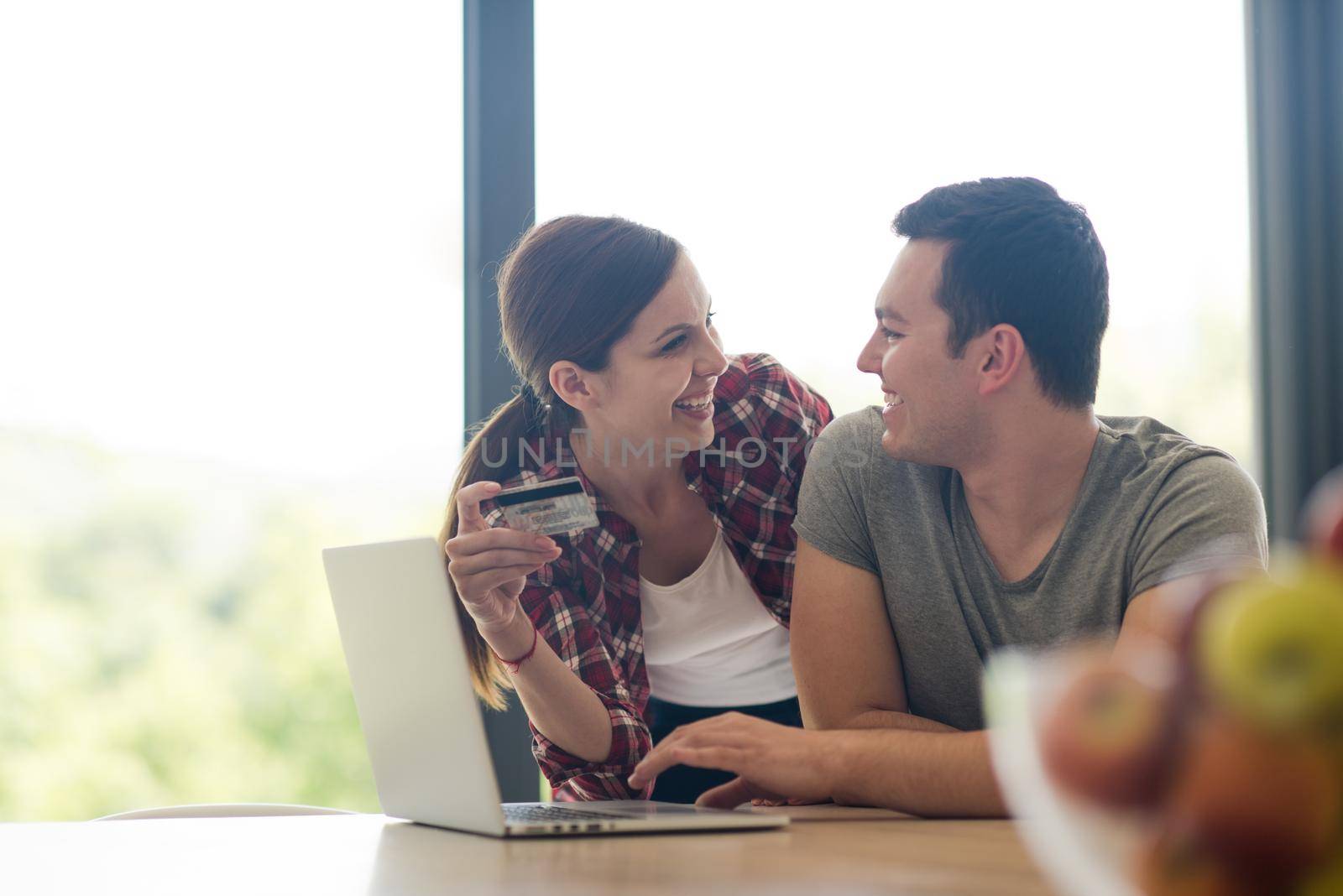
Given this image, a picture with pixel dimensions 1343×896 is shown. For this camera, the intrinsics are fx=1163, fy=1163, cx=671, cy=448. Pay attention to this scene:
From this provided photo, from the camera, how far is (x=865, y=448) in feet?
5.33

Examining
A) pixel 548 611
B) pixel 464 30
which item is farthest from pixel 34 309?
pixel 548 611

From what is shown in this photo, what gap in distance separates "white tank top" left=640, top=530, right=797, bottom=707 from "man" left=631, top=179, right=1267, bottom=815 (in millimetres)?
281

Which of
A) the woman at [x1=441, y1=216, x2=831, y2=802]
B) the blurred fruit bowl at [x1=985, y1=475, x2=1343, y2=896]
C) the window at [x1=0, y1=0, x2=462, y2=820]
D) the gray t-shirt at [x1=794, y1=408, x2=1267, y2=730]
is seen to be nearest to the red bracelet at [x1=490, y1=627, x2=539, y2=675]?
the woman at [x1=441, y1=216, x2=831, y2=802]

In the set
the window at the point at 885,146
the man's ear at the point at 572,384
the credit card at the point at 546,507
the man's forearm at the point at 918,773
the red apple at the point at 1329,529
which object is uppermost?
the window at the point at 885,146

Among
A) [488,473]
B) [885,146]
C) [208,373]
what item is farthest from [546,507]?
[885,146]

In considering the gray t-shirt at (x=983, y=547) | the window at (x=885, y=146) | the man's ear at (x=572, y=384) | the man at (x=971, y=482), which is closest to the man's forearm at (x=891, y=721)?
the man at (x=971, y=482)

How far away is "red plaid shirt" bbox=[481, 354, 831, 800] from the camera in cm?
168

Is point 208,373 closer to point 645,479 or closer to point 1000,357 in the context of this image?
point 645,479

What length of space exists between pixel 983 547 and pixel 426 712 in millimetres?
779

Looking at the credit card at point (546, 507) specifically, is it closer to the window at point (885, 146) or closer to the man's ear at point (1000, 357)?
the man's ear at point (1000, 357)

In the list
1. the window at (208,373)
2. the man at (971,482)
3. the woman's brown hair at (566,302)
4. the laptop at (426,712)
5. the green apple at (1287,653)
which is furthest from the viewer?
the window at (208,373)

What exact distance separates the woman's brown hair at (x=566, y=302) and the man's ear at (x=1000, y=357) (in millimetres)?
530

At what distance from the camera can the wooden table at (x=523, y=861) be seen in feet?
2.48

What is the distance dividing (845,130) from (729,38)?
335 mm
